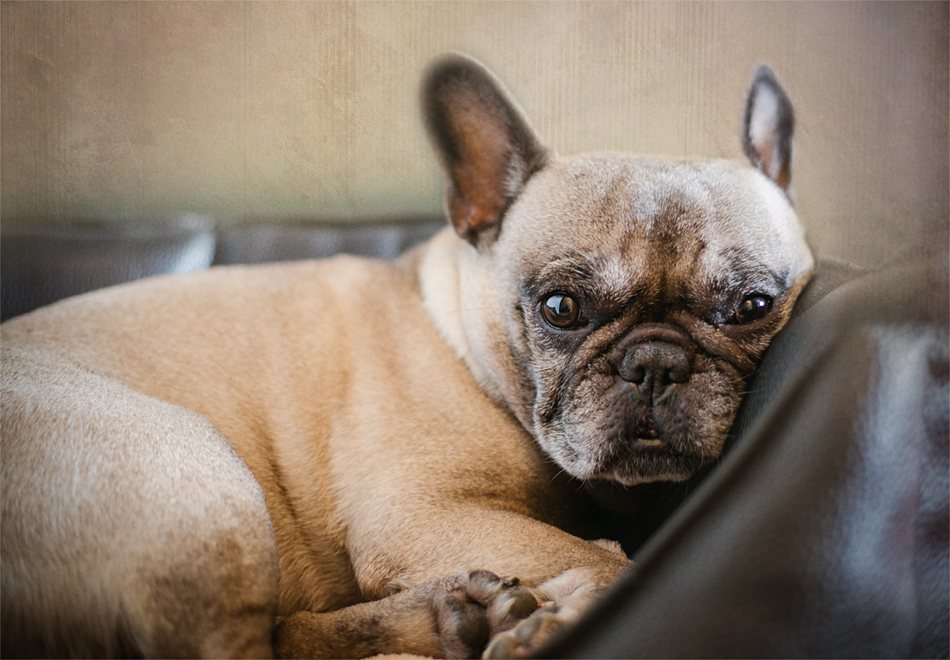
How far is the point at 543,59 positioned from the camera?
4.56ft

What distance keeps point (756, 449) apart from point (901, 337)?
19 centimetres

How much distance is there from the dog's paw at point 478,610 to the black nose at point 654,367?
1.14ft

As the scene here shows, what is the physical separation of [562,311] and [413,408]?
0.32 m

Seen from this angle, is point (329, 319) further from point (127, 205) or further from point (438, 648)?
point (127, 205)

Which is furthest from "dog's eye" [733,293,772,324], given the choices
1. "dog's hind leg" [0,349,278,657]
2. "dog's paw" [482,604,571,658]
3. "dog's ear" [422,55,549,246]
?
"dog's hind leg" [0,349,278,657]

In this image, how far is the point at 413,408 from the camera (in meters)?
1.08

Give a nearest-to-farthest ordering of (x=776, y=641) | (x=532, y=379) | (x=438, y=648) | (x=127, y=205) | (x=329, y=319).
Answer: (x=776, y=641) < (x=438, y=648) < (x=532, y=379) < (x=329, y=319) < (x=127, y=205)

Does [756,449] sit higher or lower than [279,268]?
lower

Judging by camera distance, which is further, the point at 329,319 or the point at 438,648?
the point at 329,319

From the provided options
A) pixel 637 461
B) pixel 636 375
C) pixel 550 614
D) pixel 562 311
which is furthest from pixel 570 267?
pixel 550 614

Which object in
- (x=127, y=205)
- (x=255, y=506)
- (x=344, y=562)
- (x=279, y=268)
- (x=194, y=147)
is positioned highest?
(x=194, y=147)

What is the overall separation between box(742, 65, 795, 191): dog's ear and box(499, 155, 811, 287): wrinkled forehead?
83mm

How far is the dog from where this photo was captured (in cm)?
73

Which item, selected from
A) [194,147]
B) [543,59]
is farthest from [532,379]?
[194,147]
